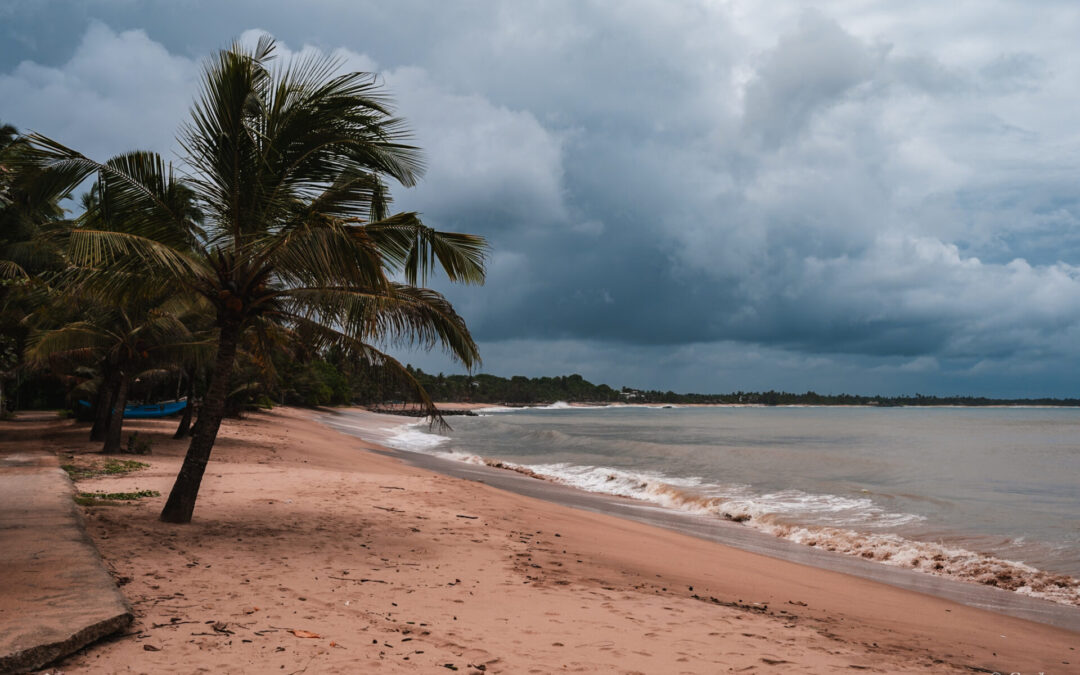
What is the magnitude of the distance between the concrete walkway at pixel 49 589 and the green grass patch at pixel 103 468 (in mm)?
4429

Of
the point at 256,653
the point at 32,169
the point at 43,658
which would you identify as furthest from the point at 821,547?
the point at 32,169

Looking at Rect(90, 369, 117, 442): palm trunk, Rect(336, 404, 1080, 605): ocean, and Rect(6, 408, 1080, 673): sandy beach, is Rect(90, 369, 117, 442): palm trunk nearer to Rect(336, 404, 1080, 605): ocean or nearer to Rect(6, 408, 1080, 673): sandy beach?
Rect(6, 408, 1080, 673): sandy beach

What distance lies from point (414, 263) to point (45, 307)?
10707 mm

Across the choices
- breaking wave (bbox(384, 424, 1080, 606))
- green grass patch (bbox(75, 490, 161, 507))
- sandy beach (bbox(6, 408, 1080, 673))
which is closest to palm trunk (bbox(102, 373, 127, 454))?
sandy beach (bbox(6, 408, 1080, 673))

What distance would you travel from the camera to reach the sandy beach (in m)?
4.28

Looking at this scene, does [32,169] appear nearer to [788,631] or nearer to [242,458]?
[788,631]

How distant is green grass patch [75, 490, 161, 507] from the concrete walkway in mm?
683

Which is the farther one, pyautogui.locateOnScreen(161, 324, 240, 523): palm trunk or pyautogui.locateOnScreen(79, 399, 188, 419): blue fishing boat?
pyautogui.locateOnScreen(79, 399, 188, 419): blue fishing boat

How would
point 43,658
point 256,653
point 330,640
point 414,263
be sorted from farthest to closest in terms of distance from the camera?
point 414,263, point 330,640, point 256,653, point 43,658

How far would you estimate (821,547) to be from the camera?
1255cm

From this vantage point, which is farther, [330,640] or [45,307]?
[45,307]

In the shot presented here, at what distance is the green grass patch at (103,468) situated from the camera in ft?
39.3

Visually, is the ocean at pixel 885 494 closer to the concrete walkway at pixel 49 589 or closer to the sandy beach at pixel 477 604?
the sandy beach at pixel 477 604

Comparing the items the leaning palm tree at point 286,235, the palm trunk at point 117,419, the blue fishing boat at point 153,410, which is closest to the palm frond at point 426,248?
the leaning palm tree at point 286,235
